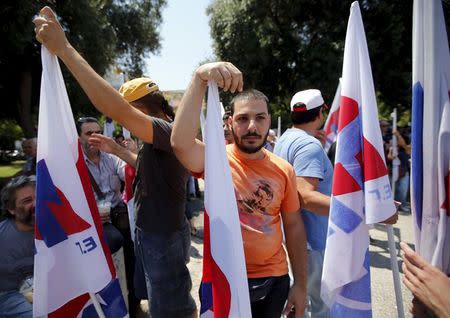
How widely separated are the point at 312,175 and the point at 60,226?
4.54ft

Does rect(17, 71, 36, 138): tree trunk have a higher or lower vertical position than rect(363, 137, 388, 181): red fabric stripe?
higher

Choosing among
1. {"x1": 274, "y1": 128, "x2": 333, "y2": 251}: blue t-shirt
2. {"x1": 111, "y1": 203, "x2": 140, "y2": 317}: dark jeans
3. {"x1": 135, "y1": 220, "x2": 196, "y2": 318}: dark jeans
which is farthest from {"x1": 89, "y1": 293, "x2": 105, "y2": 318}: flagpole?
{"x1": 111, "y1": 203, "x2": 140, "y2": 317}: dark jeans

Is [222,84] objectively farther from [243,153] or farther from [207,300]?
[207,300]

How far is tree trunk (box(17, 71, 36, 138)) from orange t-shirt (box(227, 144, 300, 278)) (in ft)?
33.4

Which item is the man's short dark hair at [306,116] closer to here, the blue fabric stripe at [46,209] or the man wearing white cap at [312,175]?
the man wearing white cap at [312,175]

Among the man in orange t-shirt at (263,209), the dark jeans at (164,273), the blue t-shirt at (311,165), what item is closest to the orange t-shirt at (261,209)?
the man in orange t-shirt at (263,209)

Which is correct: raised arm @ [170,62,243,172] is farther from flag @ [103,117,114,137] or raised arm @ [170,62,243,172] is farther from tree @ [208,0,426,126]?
tree @ [208,0,426,126]

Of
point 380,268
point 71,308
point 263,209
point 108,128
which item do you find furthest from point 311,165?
point 108,128

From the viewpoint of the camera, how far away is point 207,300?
5.18 ft

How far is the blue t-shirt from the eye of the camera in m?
2.21

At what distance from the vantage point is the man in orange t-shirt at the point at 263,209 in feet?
5.98

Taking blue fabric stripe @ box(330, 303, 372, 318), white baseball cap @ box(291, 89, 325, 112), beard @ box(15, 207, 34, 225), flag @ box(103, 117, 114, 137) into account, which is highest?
flag @ box(103, 117, 114, 137)

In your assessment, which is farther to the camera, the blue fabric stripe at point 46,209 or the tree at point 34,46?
the tree at point 34,46

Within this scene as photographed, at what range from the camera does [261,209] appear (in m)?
1.84
